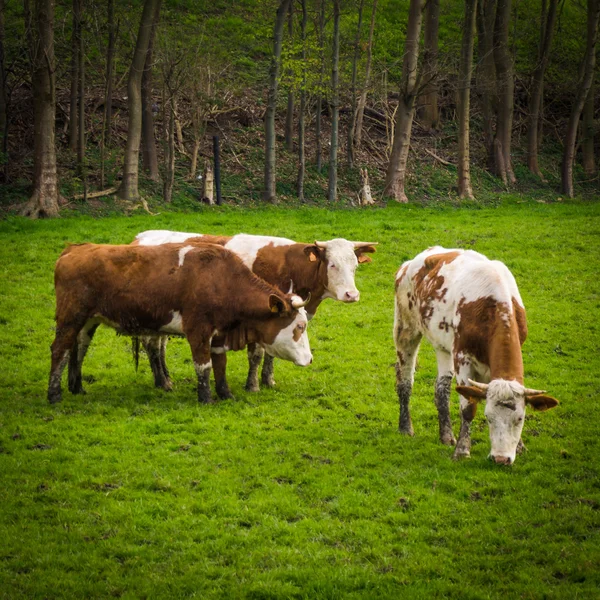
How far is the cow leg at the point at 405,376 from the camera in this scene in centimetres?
1161

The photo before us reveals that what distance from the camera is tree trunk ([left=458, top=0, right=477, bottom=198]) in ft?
101

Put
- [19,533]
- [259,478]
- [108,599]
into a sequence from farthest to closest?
[259,478] → [19,533] → [108,599]

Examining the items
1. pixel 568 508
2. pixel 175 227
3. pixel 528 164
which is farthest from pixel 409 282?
pixel 528 164

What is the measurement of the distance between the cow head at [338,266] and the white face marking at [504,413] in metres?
4.72

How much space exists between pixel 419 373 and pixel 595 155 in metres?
32.8

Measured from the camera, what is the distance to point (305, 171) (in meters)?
33.3

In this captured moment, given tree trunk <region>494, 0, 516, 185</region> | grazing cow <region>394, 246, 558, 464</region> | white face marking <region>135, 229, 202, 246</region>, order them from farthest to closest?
tree trunk <region>494, 0, 516, 185</region> → white face marking <region>135, 229, 202, 246</region> → grazing cow <region>394, 246, 558, 464</region>

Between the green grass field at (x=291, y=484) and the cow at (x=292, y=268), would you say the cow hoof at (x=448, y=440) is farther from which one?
the cow at (x=292, y=268)

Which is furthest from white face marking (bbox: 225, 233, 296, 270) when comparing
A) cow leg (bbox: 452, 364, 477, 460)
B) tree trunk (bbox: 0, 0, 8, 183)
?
tree trunk (bbox: 0, 0, 8, 183)

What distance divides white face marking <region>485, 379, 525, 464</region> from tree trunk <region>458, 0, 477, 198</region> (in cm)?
2305

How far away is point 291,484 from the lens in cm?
977

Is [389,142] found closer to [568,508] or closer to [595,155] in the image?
[595,155]

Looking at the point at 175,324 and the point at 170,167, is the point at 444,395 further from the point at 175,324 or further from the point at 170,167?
the point at 170,167

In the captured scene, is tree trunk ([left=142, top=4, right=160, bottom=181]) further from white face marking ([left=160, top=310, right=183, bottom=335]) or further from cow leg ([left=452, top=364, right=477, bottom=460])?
cow leg ([left=452, top=364, right=477, bottom=460])
